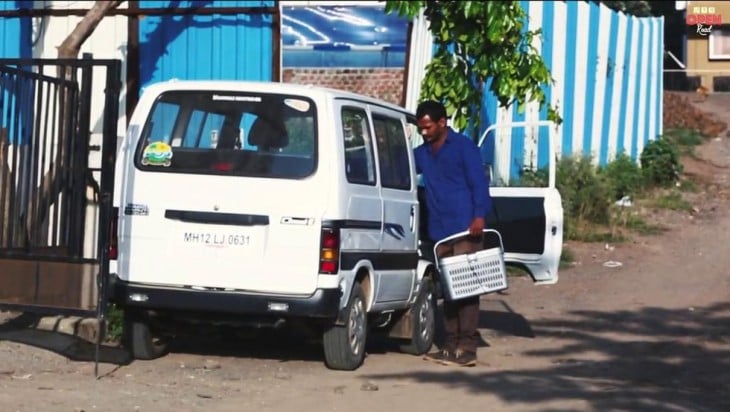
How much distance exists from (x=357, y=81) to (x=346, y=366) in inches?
274

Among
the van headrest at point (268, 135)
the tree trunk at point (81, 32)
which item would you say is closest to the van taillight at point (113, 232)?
the van headrest at point (268, 135)

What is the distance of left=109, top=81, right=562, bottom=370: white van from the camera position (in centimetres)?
859

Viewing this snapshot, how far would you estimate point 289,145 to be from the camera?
8.82 m

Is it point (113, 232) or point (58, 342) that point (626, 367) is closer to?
point (113, 232)

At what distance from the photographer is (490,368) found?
9625 mm

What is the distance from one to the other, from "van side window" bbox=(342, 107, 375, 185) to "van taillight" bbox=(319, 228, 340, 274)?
1.49ft

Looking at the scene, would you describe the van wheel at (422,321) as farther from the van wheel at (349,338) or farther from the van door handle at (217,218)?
the van door handle at (217,218)

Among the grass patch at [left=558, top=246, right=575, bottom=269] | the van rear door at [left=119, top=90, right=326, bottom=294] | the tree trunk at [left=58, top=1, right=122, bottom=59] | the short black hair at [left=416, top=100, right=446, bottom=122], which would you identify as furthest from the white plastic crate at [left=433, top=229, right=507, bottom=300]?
the tree trunk at [left=58, top=1, right=122, bottom=59]

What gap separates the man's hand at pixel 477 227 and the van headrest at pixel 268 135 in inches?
64.5

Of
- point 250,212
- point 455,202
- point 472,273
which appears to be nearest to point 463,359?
point 472,273

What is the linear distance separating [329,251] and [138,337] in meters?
1.68

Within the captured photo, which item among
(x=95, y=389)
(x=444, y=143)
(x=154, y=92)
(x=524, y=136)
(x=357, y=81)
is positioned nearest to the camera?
(x=95, y=389)

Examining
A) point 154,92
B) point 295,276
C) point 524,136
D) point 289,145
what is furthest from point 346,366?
point 524,136

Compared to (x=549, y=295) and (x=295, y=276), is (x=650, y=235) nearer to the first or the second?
(x=549, y=295)
